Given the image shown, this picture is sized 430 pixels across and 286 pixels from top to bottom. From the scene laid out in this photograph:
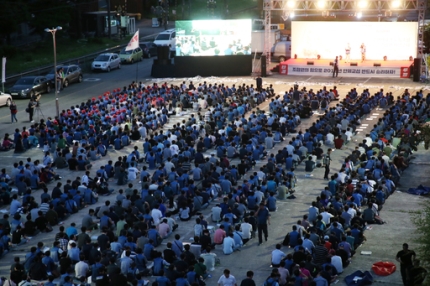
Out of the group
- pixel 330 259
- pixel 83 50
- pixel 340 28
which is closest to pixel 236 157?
pixel 330 259

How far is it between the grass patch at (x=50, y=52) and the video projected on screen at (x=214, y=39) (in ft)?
40.3

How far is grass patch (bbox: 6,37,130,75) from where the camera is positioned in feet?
199

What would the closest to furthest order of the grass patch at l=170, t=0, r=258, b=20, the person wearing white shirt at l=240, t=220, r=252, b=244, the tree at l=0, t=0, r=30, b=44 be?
1. the person wearing white shirt at l=240, t=220, r=252, b=244
2. the tree at l=0, t=0, r=30, b=44
3. the grass patch at l=170, t=0, r=258, b=20

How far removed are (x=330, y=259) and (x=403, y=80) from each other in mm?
34162

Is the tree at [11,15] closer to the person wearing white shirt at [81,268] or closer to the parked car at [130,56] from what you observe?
the parked car at [130,56]

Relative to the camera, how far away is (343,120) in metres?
37.2

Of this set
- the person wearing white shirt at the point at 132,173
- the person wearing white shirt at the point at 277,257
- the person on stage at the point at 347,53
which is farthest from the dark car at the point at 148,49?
the person wearing white shirt at the point at 277,257

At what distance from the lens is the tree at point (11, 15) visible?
61000mm

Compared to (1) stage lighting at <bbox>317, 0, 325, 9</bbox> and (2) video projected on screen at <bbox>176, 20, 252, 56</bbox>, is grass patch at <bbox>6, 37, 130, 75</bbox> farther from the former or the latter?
(1) stage lighting at <bbox>317, 0, 325, 9</bbox>

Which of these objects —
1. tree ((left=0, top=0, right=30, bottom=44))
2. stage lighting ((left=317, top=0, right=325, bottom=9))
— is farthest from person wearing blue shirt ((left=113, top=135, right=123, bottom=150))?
tree ((left=0, top=0, right=30, bottom=44))

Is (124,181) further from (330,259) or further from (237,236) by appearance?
(330,259)

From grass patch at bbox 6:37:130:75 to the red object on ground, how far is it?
4141 centimetres

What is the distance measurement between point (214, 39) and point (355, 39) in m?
10.4

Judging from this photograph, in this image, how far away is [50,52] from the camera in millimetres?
67500
